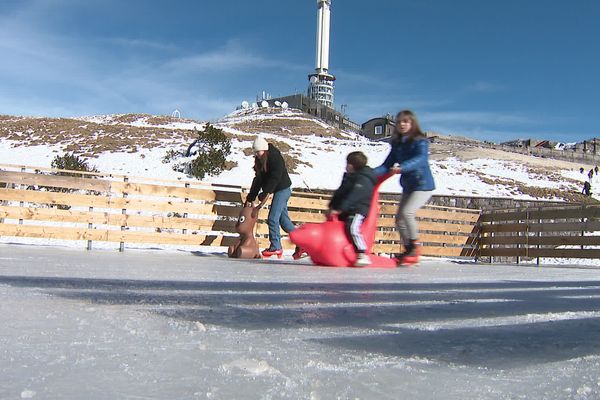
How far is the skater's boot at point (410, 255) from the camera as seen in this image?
19.3 feet

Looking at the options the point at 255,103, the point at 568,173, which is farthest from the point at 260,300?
the point at 255,103

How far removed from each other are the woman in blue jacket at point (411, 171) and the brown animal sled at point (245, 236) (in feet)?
6.64

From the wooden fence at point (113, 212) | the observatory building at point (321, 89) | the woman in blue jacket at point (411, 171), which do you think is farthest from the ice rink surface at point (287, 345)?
the observatory building at point (321, 89)

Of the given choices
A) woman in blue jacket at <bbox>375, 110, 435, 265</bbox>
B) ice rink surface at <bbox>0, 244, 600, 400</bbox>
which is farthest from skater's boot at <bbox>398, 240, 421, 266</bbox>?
ice rink surface at <bbox>0, 244, 600, 400</bbox>

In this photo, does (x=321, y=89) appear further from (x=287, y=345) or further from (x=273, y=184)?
(x=287, y=345)

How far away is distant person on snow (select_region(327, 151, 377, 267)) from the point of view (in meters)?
5.61

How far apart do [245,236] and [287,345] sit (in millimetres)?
5628

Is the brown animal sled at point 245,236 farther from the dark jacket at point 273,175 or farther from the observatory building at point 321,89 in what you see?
the observatory building at point 321,89

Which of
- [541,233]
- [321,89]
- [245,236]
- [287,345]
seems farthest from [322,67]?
[287,345]

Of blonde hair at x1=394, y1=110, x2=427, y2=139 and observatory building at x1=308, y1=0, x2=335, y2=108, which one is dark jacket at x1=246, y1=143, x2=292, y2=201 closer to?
blonde hair at x1=394, y1=110, x2=427, y2=139

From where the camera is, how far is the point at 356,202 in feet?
18.4

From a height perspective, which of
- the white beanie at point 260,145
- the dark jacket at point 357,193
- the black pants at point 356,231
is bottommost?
the black pants at point 356,231

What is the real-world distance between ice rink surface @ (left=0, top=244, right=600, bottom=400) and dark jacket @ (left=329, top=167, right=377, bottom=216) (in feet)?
Answer: 9.23

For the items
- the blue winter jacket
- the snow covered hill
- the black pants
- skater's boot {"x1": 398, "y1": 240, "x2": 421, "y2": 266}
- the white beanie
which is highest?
the snow covered hill
